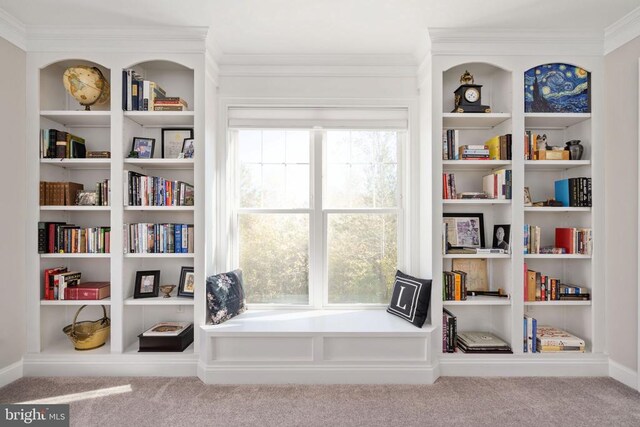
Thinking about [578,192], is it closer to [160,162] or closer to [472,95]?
[472,95]

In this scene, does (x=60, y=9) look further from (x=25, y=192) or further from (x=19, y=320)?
(x=19, y=320)

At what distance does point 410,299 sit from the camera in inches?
114

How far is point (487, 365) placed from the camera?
2.78 meters

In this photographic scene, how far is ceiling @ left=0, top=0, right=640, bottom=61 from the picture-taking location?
94.9 inches

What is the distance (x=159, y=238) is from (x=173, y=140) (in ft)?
2.74

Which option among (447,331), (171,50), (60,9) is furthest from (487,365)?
(60,9)

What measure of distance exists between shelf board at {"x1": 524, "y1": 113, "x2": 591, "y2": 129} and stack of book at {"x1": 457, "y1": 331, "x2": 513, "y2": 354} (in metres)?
1.73

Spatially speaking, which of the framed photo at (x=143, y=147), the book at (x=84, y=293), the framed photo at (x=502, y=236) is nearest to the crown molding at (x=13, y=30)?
the framed photo at (x=143, y=147)

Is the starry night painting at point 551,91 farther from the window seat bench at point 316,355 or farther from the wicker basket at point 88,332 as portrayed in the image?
the wicker basket at point 88,332

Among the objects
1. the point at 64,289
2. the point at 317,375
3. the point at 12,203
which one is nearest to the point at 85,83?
the point at 12,203

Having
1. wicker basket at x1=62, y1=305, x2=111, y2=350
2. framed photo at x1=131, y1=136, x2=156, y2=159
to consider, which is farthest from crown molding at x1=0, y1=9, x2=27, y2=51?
wicker basket at x1=62, y1=305, x2=111, y2=350

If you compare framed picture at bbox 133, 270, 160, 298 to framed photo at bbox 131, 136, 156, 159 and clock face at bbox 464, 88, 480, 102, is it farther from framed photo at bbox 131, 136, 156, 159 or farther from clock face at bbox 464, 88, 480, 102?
clock face at bbox 464, 88, 480, 102

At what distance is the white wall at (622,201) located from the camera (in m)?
2.58

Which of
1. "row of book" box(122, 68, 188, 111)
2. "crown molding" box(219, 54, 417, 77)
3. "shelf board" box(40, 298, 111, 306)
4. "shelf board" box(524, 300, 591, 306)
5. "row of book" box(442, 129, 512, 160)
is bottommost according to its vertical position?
"shelf board" box(524, 300, 591, 306)
